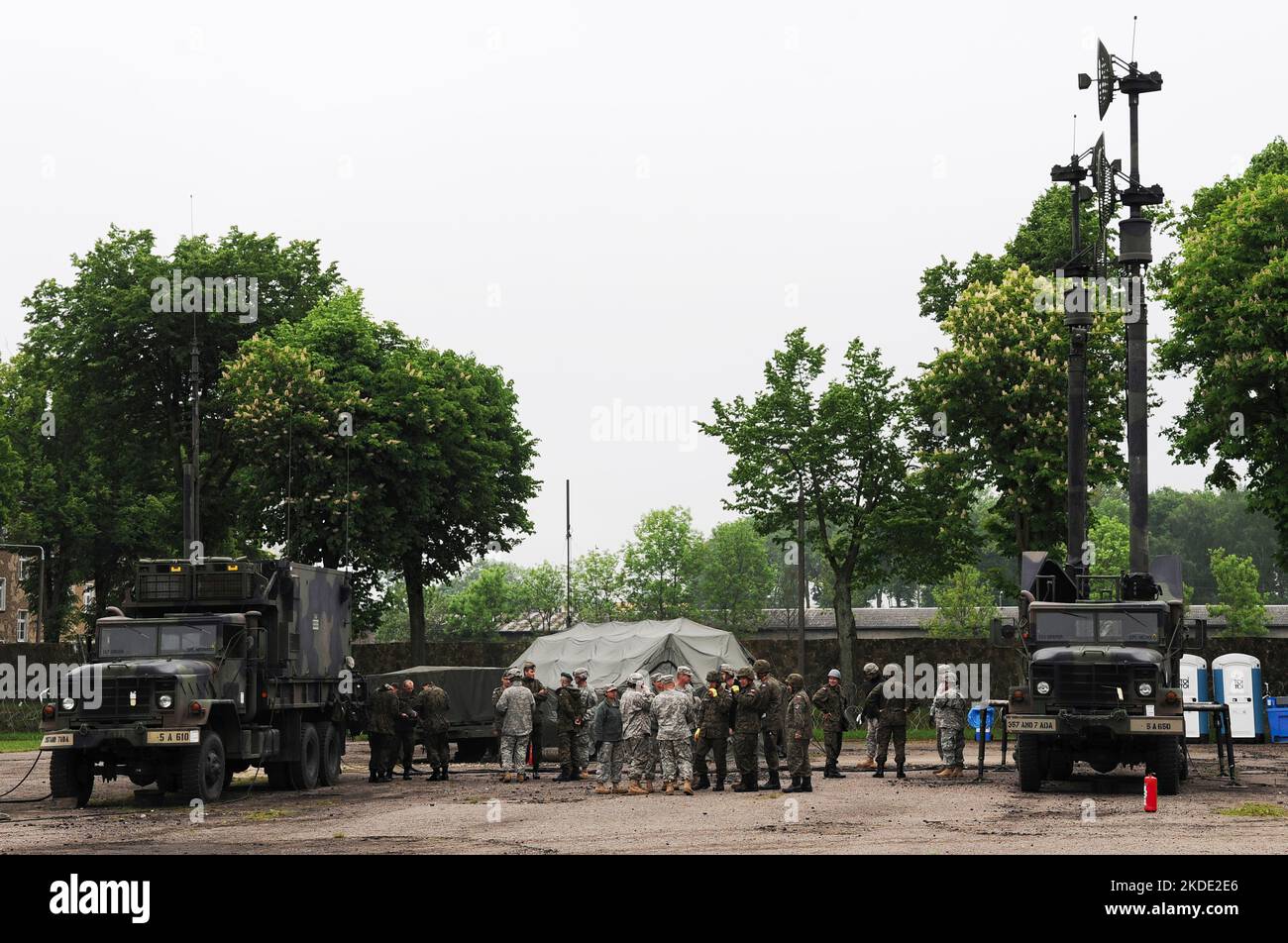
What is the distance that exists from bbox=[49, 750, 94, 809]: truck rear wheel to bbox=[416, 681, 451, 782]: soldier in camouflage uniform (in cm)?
609

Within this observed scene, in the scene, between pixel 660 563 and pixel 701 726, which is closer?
pixel 701 726

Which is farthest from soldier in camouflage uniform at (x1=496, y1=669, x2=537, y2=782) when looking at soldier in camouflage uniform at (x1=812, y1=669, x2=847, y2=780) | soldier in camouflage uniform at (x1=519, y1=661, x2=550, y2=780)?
soldier in camouflage uniform at (x1=812, y1=669, x2=847, y2=780)

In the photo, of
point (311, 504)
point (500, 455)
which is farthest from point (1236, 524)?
point (311, 504)

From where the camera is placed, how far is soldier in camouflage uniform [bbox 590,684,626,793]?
2455cm

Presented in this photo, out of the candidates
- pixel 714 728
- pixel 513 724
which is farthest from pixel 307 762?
pixel 714 728

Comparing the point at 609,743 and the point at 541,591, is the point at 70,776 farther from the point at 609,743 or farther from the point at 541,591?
the point at 541,591

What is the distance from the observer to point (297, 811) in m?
20.9

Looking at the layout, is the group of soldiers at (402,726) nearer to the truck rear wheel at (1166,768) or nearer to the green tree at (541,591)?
the truck rear wheel at (1166,768)

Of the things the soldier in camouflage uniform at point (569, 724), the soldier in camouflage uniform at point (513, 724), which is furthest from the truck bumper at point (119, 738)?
the soldier in camouflage uniform at point (569, 724)

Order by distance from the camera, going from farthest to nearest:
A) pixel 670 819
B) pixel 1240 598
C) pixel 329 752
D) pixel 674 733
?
pixel 1240 598 → pixel 329 752 → pixel 674 733 → pixel 670 819

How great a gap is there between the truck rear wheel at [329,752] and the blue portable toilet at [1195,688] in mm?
18816

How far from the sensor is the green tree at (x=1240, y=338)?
35219 mm

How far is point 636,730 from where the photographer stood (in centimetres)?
2373

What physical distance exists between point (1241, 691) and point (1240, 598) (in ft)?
183
